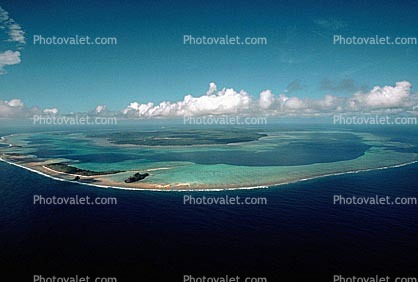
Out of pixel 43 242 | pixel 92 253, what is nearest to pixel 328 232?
pixel 92 253

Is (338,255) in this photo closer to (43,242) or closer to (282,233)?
(282,233)

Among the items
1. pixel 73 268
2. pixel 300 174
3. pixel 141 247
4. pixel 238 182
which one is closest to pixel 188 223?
pixel 141 247

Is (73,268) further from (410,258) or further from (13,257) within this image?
(410,258)

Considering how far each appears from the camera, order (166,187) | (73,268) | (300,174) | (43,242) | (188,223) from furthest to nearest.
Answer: (300,174) → (166,187) → (188,223) → (43,242) → (73,268)

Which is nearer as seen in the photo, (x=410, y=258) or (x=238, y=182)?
(x=410, y=258)

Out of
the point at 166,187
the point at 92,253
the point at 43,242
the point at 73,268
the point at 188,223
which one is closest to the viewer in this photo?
the point at 73,268

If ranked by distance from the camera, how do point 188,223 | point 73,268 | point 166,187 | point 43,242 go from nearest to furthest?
point 73,268
point 43,242
point 188,223
point 166,187
